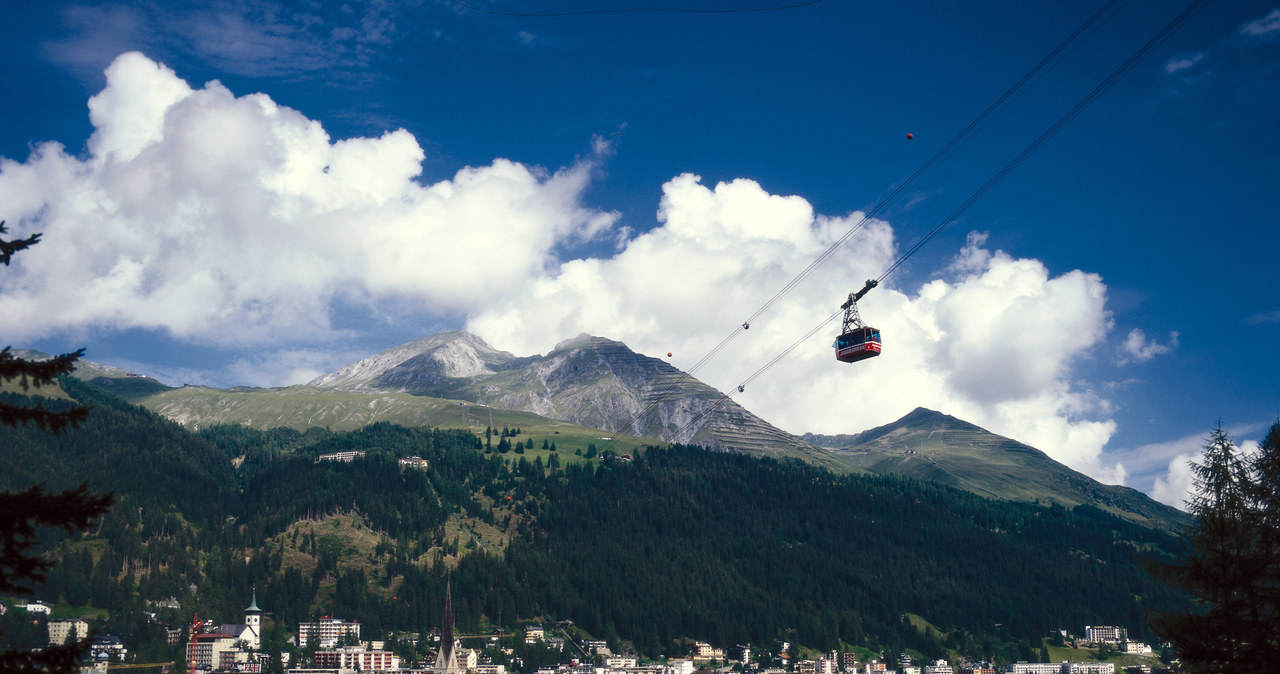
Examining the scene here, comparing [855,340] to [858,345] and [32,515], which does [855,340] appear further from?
[32,515]

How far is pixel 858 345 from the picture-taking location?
85438mm

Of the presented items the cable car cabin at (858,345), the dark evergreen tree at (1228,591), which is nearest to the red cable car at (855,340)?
the cable car cabin at (858,345)

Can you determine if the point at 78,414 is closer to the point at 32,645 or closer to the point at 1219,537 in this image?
the point at 1219,537

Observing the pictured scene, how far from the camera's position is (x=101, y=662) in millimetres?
198250

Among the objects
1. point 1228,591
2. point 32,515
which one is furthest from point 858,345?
point 32,515

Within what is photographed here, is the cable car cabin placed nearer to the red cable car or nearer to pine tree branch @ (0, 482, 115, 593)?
the red cable car

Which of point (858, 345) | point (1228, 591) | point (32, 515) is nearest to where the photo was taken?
point (32, 515)

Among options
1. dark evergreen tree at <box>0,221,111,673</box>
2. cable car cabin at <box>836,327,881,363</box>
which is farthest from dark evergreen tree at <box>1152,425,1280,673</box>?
cable car cabin at <box>836,327,881,363</box>

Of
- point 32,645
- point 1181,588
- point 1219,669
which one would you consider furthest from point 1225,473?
point 32,645

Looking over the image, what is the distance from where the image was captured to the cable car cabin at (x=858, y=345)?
84750mm

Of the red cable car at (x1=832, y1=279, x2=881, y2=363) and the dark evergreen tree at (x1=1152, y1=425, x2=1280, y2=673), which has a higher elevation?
the red cable car at (x1=832, y1=279, x2=881, y2=363)

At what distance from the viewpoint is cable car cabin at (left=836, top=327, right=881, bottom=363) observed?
278 feet

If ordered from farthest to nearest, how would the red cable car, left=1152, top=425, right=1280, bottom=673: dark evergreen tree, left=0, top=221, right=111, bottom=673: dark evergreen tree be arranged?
the red cable car
left=1152, top=425, right=1280, bottom=673: dark evergreen tree
left=0, top=221, right=111, bottom=673: dark evergreen tree

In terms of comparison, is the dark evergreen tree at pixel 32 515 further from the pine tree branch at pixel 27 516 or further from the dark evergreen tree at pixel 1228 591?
the dark evergreen tree at pixel 1228 591
